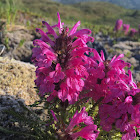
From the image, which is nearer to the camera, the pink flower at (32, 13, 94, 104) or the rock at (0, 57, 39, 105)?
the pink flower at (32, 13, 94, 104)

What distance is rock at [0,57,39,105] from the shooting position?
344cm

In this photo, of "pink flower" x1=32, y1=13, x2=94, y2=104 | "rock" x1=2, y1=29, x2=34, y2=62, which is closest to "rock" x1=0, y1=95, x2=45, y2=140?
"pink flower" x1=32, y1=13, x2=94, y2=104

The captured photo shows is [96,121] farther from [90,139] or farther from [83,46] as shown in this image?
[83,46]

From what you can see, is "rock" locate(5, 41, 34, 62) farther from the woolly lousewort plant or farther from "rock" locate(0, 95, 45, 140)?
the woolly lousewort plant

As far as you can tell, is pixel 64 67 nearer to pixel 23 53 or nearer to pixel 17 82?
pixel 17 82

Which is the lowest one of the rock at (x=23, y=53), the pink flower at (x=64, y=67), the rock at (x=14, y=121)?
the rock at (x=14, y=121)

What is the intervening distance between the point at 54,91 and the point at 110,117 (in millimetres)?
802

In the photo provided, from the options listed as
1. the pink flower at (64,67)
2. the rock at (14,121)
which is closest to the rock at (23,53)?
the rock at (14,121)

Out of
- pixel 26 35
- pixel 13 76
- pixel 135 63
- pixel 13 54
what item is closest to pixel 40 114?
pixel 13 76

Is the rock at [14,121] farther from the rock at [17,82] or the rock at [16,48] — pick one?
the rock at [16,48]

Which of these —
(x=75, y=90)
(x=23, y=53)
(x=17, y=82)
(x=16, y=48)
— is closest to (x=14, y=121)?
(x=75, y=90)

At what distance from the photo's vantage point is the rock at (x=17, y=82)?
3.44m

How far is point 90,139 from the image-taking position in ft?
5.82

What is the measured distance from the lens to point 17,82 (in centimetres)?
372
